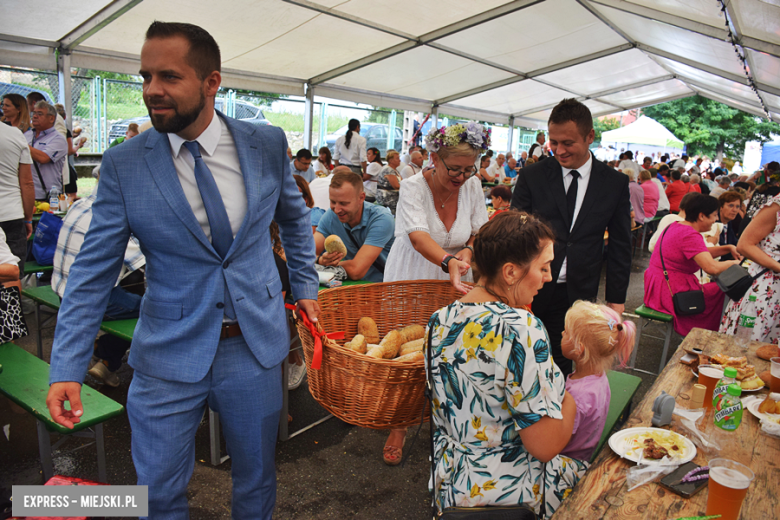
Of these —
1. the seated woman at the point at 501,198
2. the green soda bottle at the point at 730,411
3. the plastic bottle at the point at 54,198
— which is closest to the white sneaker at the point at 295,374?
the green soda bottle at the point at 730,411

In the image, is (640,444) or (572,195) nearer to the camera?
(640,444)

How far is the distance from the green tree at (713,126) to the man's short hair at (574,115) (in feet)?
115

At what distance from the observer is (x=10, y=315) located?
93.9 inches

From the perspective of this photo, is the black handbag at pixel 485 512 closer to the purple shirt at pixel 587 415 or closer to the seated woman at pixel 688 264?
the purple shirt at pixel 587 415

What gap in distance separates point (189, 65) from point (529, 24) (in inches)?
363

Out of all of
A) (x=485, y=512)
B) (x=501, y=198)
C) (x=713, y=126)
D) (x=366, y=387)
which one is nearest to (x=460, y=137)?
(x=366, y=387)

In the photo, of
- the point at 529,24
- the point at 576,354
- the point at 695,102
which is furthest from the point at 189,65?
the point at 695,102

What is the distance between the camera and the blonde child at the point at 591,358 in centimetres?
197

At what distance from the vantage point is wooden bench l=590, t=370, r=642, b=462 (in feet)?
7.29

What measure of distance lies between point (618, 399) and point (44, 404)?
257 cm

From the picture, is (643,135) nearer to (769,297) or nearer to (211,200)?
(769,297)

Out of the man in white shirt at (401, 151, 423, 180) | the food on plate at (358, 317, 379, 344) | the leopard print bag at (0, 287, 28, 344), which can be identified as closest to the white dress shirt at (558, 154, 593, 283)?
the food on plate at (358, 317, 379, 344)

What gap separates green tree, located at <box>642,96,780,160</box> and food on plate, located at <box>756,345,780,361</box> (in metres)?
34.6

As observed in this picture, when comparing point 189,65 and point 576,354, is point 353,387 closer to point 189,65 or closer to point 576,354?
point 576,354
